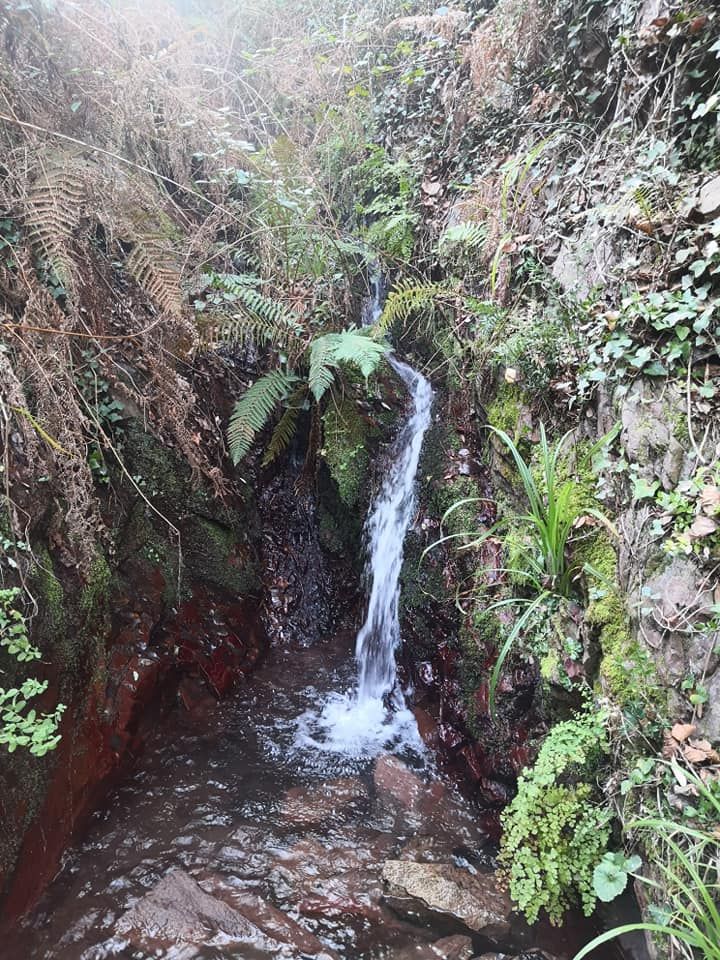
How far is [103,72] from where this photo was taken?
3.44 m

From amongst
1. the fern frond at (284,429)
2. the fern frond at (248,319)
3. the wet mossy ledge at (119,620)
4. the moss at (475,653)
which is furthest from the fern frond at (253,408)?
the moss at (475,653)

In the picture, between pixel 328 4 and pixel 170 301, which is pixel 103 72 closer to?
pixel 170 301

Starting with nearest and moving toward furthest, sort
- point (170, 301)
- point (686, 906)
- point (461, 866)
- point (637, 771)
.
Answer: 1. point (686, 906)
2. point (637, 771)
3. point (461, 866)
4. point (170, 301)

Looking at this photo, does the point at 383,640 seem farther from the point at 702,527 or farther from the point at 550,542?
the point at 702,527

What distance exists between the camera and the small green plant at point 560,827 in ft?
7.06

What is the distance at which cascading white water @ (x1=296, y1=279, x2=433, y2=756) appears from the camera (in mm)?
3797

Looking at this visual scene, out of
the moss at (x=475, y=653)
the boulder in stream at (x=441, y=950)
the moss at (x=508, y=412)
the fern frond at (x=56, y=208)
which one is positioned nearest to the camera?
the boulder in stream at (x=441, y=950)

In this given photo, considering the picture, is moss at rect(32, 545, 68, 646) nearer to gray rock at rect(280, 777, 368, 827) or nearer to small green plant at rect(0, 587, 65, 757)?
small green plant at rect(0, 587, 65, 757)

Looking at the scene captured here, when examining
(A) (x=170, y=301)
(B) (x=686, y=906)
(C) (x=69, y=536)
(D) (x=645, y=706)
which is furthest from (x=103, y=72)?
(B) (x=686, y=906)

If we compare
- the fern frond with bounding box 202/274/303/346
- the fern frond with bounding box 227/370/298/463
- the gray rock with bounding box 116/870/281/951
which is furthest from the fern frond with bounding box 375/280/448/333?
the gray rock with bounding box 116/870/281/951

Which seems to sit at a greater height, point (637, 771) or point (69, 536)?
point (69, 536)

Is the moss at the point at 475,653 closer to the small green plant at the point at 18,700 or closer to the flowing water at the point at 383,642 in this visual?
the flowing water at the point at 383,642

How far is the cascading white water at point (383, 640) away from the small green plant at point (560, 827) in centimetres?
145

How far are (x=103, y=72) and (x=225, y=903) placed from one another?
4.90 m
